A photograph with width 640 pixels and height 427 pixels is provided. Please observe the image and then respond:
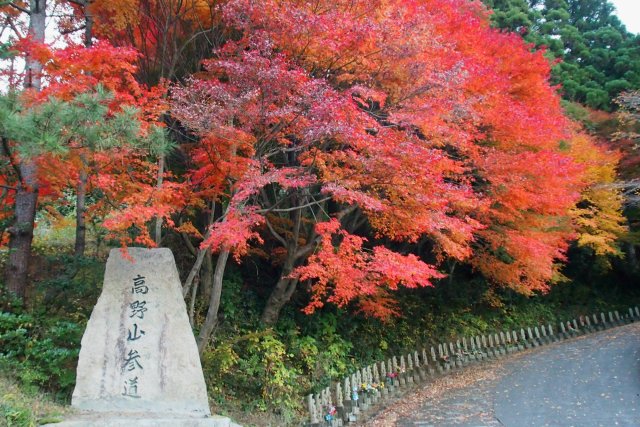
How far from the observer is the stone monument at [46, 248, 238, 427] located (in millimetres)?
→ 6004

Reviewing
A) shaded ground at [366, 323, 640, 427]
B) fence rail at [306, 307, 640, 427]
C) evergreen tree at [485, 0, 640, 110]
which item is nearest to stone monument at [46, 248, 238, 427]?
fence rail at [306, 307, 640, 427]

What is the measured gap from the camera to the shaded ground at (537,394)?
8.30 meters

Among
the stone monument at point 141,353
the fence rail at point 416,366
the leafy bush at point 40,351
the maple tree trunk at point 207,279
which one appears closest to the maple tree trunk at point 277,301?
the maple tree trunk at point 207,279

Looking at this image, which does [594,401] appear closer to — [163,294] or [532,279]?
[532,279]

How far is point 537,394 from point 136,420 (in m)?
8.01

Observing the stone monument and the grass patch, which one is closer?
the grass patch

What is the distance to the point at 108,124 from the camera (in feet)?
19.4

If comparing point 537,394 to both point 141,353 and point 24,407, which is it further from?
point 24,407

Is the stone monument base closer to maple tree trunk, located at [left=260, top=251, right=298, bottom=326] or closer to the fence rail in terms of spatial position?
the fence rail

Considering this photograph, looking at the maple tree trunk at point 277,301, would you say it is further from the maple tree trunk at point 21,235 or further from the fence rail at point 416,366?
the maple tree trunk at point 21,235

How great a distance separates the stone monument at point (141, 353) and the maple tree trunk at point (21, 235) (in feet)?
7.20

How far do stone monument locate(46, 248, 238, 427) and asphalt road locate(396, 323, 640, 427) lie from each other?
452cm

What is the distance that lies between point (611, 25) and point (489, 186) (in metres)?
25.7

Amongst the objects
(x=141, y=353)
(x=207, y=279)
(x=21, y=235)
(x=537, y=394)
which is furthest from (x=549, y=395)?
(x=21, y=235)
